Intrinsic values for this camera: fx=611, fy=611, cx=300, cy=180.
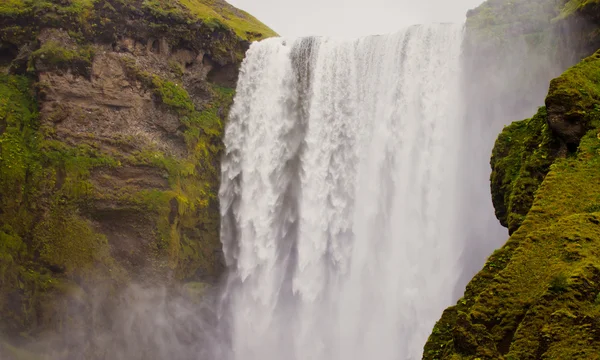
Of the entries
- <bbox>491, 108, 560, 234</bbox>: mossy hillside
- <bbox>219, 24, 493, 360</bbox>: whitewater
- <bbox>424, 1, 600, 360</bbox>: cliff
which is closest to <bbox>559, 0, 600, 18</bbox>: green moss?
<bbox>219, 24, 493, 360</bbox>: whitewater

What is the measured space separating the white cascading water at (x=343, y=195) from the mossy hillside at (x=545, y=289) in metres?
18.5

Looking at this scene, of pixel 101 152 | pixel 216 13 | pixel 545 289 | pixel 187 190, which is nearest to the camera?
pixel 545 289

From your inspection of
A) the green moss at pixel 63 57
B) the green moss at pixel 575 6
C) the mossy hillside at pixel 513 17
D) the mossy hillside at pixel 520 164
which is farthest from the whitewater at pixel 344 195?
the mossy hillside at pixel 520 164

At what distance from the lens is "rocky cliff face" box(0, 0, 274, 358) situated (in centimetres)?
2850

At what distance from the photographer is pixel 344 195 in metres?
32.2

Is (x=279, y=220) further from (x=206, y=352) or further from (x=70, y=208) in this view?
(x=70, y=208)

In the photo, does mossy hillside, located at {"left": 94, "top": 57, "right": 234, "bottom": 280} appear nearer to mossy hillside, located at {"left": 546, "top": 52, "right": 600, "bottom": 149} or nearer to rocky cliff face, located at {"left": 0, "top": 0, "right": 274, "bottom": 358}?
rocky cliff face, located at {"left": 0, "top": 0, "right": 274, "bottom": 358}

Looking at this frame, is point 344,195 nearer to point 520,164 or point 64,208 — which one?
point 64,208

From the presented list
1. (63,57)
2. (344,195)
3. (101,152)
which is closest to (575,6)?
(344,195)

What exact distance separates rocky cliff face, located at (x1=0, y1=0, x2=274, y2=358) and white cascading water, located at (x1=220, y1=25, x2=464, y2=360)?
206cm

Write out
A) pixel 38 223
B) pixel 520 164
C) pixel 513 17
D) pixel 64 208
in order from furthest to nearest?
pixel 64 208 < pixel 513 17 < pixel 38 223 < pixel 520 164

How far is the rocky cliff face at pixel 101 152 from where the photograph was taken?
93.5ft

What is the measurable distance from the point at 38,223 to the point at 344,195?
1512cm

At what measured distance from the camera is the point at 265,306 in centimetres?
3259
